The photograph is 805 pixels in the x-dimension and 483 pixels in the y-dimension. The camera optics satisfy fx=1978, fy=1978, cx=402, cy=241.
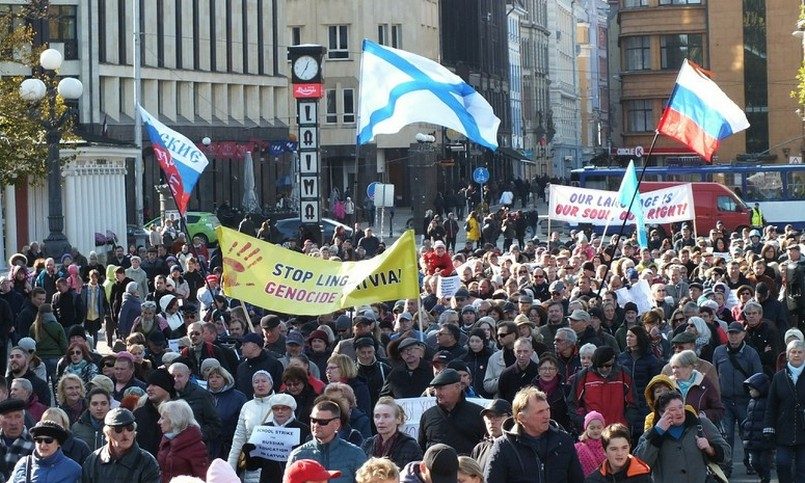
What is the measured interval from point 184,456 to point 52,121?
16.6 m

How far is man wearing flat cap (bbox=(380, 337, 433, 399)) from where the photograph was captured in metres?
14.0

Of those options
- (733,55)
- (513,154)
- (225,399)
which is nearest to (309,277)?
(225,399)

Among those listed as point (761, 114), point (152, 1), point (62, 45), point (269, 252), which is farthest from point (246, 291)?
point (761, 114)

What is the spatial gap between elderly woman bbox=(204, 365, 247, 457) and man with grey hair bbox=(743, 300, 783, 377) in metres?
5.64

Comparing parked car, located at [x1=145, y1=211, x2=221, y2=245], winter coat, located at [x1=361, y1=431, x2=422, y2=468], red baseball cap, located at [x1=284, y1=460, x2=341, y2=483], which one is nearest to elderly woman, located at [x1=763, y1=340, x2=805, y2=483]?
winter coat, located at [x1=361, y1=431, x2=422, y2=468]

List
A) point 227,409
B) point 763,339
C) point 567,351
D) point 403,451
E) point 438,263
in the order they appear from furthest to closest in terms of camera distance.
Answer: point 438,263 < point 763,339 < point 567,351 < point 227,409 < point 403,451

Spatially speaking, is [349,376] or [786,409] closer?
[349,376]

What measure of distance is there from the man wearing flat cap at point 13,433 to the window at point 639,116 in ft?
303

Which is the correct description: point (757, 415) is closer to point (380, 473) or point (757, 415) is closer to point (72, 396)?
point (72, 396)

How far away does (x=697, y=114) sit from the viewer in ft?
86.6

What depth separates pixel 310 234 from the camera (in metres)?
32.4

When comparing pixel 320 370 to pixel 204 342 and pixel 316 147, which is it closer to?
pixel 204 342

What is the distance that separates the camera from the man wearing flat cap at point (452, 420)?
462 inches

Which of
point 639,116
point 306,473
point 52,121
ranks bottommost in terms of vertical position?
point 306,473
